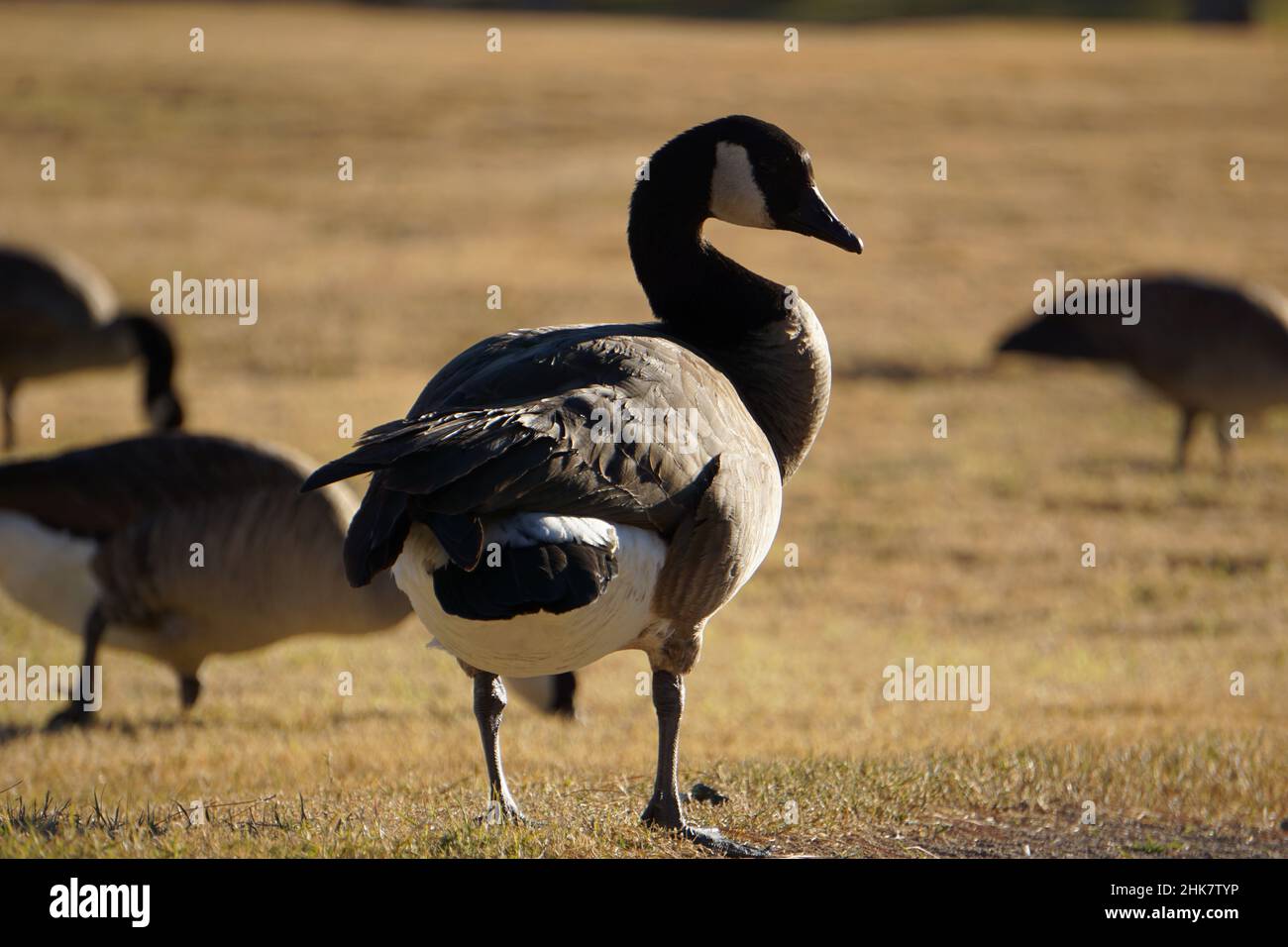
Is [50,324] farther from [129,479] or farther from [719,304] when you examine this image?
[719,304]

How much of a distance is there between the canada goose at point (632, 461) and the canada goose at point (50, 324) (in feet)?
34.5

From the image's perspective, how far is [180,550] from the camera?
28.8 ft

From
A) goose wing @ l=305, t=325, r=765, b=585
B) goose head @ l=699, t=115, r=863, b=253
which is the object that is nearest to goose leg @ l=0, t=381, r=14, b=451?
goose wing @ l=305, t=325, r=765, b=585

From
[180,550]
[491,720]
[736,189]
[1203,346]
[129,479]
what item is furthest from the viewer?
[1203,346]

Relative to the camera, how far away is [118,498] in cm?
890

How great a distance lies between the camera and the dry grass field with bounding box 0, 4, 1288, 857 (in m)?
6.27

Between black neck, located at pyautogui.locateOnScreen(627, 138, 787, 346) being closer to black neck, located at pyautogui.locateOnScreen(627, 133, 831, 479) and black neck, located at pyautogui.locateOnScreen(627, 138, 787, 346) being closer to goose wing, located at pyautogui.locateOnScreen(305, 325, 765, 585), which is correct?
black neck, located at pyautogui.locateOnScreen(627, 133, 831, 479)

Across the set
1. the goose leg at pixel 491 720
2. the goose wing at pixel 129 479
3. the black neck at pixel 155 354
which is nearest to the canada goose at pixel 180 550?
the goose wing at pixel 129 479

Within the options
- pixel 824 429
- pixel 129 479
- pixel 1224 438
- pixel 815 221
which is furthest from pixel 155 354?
pixel 1224 438

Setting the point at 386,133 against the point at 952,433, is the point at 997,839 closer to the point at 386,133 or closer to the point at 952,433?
the point at 952,433

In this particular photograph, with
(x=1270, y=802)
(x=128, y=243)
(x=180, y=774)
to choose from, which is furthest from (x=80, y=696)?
(x=128, y=243)

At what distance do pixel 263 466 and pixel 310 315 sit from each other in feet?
42.3

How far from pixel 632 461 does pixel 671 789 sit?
1.25m

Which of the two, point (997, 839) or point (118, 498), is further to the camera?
point (118, 498)
